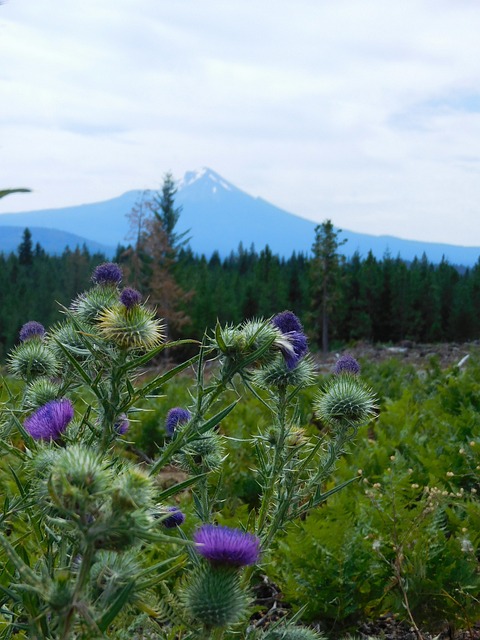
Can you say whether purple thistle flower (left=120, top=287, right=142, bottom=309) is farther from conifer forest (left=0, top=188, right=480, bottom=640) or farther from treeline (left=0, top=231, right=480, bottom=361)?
treeline (left=0, top=231, right=480, bottom=361)

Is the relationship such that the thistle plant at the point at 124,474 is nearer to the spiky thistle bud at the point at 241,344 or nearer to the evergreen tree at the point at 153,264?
the spiky thistle bud at the point at 241,344

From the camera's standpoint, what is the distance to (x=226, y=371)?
217 centimetres

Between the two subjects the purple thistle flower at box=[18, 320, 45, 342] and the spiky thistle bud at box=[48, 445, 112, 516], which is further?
the purple thistle flower at box=[18, 320, 45, 342]

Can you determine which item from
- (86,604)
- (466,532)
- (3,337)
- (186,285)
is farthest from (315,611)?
(3,337)

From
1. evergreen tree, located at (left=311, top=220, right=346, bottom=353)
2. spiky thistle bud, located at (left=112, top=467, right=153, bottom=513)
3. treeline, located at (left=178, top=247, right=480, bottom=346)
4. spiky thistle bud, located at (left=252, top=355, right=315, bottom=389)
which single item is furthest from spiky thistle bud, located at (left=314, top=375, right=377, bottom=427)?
treeline, located at (left=178, top=247, right=480, bottom=346)

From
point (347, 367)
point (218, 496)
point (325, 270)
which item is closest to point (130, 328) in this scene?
point (347, 367)

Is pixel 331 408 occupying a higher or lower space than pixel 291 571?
higher

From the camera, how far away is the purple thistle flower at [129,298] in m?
2.14

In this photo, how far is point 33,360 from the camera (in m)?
2.88

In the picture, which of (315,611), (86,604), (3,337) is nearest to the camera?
(86,604)

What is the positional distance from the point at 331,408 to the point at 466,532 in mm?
1875

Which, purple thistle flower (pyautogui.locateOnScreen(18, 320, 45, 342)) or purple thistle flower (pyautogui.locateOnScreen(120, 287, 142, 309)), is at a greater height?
purple thistle flower (pyautogui.locateOnScreen(120, 287, 142, 309))

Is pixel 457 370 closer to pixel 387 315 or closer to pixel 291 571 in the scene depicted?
pixel 291 571

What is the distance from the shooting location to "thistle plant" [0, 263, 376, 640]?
4.35 ft
